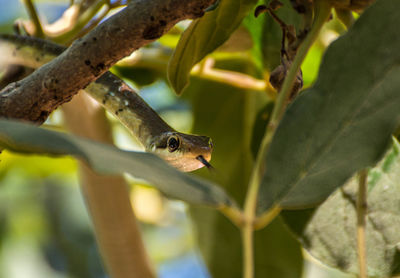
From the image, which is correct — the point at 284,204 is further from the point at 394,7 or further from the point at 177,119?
the point at 177,119

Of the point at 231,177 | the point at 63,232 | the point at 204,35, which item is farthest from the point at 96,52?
the point at 63,232

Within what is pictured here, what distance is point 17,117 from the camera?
48 cm

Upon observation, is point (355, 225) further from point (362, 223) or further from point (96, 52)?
point (96, 52)

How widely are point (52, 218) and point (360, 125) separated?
179 centimetres

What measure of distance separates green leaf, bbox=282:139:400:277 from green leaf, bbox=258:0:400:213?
6.5 inches

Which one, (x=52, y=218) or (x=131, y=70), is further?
(x=52, y=218)

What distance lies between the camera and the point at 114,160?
0.33 meters

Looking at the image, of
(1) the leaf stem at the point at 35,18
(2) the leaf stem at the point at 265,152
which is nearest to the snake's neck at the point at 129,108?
(1) the leaf stem at the point at 35,18

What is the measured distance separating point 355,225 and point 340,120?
20 cm

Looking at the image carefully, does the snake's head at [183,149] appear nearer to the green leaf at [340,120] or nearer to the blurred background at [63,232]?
the green leaf at [340,120]

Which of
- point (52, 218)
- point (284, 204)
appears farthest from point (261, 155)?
point (52, 218)

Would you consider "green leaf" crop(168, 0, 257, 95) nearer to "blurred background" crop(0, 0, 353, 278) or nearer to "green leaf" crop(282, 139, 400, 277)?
"green leaf" crop(282, 139, 400, 277)

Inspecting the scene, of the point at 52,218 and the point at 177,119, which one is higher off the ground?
the point at 177,119

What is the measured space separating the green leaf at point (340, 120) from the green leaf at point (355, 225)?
165mm
